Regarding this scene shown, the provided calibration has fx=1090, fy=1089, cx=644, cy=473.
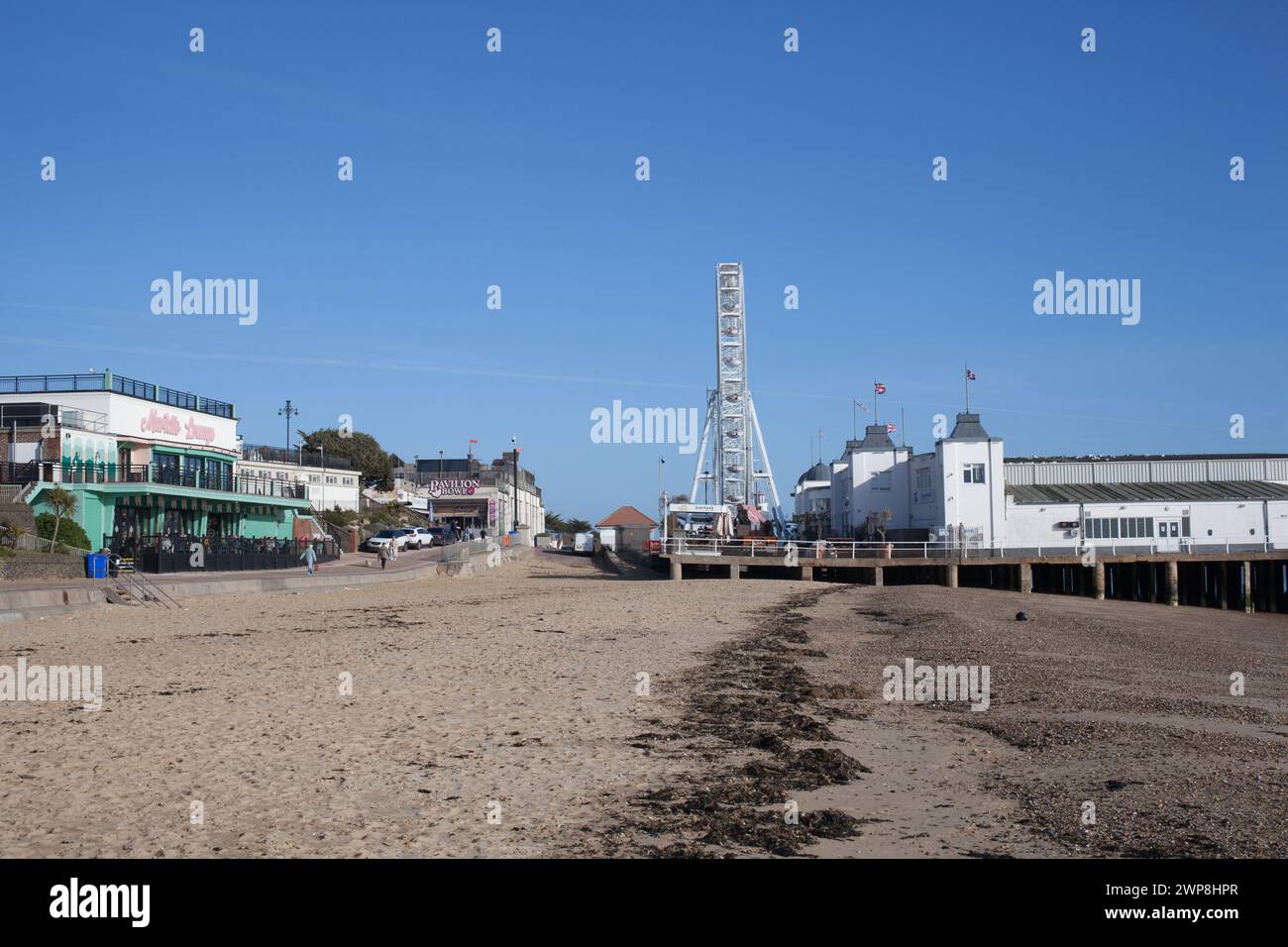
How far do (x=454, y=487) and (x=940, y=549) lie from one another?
179ft

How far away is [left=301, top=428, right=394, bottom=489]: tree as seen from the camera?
90.1 meters

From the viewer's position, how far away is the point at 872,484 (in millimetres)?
57594

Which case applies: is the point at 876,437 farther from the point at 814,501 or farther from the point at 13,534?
the point at 13,534

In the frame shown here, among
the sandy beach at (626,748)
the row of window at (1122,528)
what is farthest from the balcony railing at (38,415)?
the row of window at (1122,528)

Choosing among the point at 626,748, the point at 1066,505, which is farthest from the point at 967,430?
the point at 626,748

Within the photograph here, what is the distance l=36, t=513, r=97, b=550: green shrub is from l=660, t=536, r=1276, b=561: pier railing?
2152 cm

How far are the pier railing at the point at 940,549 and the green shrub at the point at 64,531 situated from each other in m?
21.5

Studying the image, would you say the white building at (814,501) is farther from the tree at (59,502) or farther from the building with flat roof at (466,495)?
the tree at (59,502)

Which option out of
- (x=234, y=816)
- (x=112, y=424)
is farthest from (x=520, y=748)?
(x=112, y=424)

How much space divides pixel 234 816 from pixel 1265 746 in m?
9.36

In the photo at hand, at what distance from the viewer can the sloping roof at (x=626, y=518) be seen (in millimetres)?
102625

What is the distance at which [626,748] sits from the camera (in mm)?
10633

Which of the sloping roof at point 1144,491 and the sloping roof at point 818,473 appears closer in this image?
the sloping roof at point 1144,491

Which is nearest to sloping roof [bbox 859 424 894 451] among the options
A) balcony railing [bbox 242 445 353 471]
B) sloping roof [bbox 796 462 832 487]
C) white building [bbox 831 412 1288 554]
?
white building [bbox 831 412 1288 554]
